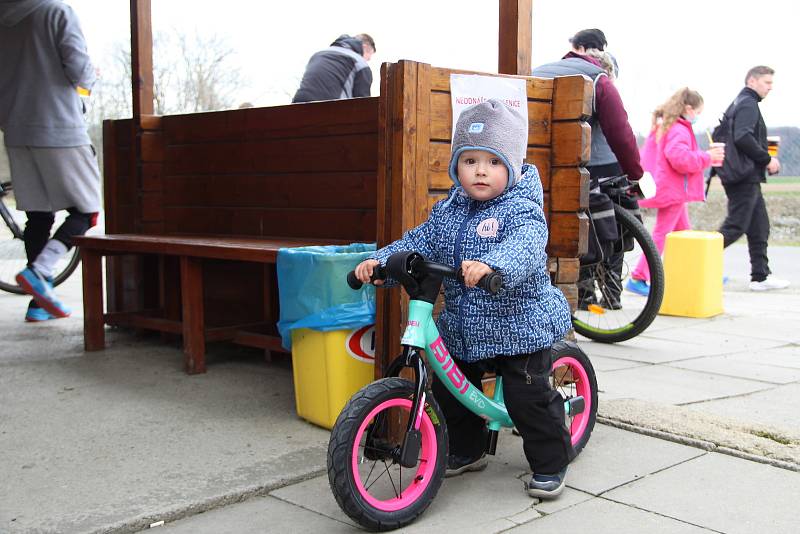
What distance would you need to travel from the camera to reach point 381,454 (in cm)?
287

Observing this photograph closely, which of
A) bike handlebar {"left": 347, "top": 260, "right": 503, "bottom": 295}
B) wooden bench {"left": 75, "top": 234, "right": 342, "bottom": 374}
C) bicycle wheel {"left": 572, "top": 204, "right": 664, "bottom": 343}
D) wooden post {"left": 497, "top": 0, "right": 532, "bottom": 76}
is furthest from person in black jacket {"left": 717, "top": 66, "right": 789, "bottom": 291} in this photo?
bike handlebar {"left": 347, "top": 260, "right": 503, "bottom": 295}

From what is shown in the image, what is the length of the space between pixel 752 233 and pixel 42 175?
6.29 metres

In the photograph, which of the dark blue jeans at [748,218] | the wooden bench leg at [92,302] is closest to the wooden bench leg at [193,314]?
the wooden bench leg at [92,302]

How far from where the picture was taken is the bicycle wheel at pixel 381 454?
267cm

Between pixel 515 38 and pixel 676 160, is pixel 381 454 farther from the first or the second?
pixel 676 160

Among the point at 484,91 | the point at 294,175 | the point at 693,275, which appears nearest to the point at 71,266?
the point at 294,175

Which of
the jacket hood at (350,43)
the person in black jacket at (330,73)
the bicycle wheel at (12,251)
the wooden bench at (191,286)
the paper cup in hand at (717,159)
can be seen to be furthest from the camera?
the paper cup in hand at (717,159)

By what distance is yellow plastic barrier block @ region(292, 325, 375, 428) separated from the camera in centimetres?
367

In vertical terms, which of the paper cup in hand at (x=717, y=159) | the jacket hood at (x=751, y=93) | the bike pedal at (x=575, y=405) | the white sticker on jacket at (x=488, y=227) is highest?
the jacket hood at (x=751, y=93)

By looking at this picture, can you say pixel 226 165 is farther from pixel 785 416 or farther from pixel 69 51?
pixel 785 416

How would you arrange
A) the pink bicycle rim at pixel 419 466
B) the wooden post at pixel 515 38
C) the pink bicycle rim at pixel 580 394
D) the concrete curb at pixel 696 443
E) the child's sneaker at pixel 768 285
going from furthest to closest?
the child's sneaker at pixel 768 285 < the wooden post at pixel 515 38 < the pink bicycle rim at pixel 580 394 < the concrete curb at pixel 696 443 < the pink bicycle rim at pixel 419 466

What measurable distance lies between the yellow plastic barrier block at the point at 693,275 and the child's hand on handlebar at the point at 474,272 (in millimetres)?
4907

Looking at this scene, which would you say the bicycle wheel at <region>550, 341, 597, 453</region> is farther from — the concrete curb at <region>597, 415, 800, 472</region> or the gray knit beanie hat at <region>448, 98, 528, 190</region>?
the gray knit beanie hat at <region>448, 98, 528, 190</region>

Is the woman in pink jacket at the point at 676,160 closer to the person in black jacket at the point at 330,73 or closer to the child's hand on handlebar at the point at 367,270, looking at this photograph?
the person in black jacket at the point at 330,73
